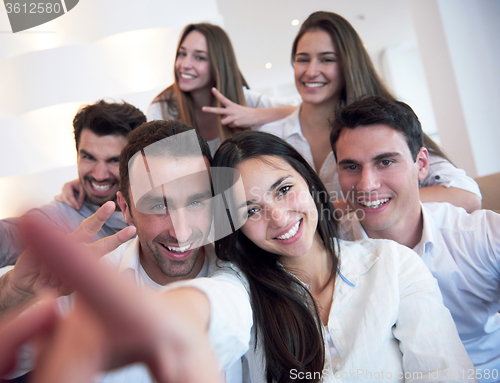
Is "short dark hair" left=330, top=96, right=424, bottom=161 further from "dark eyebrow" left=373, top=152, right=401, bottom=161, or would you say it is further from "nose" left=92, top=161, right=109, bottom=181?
"nose" left=92, top=161, right=109, bottom=181

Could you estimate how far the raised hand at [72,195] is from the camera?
1457 mm

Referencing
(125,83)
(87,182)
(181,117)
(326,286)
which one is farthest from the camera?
(125,83)

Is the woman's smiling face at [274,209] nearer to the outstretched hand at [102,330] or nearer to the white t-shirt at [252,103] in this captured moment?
the outstretched hand at [102,330]

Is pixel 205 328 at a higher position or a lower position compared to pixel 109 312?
lower

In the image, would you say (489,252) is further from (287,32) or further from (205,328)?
(287,32)

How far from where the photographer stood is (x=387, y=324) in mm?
809

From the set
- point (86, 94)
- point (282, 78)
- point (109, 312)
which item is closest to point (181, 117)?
point (86, 94)

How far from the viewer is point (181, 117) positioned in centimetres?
175

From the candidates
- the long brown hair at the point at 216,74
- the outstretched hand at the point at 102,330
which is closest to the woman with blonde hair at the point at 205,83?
the long brown hair at the point at 216,74

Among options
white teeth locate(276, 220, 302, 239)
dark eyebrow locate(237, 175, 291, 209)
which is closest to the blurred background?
dark eyebrow locate(237, 175, 291, 209)

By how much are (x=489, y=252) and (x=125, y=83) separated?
2.13 meters

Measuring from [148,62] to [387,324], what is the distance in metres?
2.07

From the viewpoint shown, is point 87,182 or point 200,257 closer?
point 200,257

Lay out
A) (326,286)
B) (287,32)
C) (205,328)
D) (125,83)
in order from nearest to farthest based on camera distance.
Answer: (205,328), (326,286), (125,83), (287,32)
